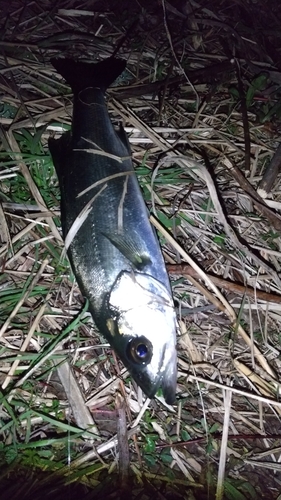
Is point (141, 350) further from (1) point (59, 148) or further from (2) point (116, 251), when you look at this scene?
(1) point (59, 148)

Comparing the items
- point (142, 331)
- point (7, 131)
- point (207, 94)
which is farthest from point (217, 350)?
point (7, 131)

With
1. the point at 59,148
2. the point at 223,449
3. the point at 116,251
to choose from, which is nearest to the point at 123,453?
the point at 223,449

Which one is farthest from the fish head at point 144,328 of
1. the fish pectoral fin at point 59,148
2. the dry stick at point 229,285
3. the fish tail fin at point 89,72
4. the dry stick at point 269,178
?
the fish tail fin at point 89,72

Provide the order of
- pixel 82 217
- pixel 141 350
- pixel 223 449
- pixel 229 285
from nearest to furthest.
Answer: pixel 141 350
pixel 82 217
pixel 223 449
pixel 229 285

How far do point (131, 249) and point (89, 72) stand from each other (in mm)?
1186

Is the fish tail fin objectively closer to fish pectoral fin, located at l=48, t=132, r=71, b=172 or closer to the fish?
the fish

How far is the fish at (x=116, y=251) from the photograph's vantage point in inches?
85.7

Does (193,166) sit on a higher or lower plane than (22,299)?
higher

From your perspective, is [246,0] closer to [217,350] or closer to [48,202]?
[48,202]

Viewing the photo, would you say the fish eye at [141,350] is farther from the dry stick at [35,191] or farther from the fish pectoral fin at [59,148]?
the fish pectoral fin at [59,148]

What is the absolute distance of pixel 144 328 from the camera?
216cm

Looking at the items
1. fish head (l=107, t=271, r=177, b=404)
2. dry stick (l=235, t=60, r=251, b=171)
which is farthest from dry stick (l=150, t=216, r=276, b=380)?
dry stick (l=235, t=60, r=251, b=171)

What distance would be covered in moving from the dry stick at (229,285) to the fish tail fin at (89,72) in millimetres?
1144

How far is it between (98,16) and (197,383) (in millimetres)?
2704
